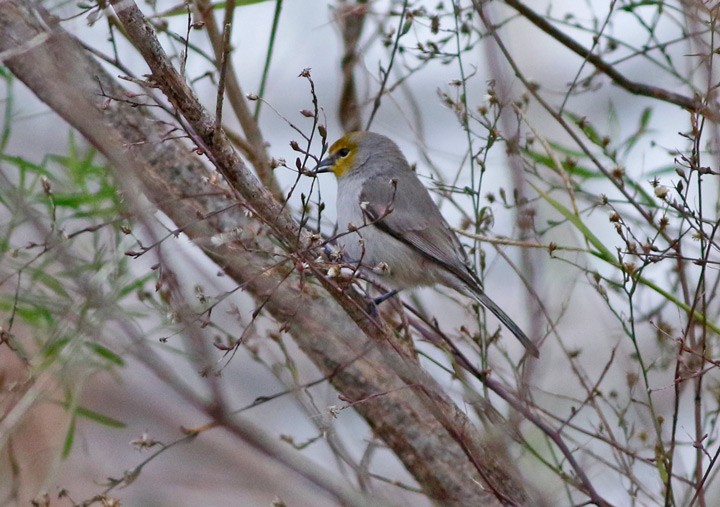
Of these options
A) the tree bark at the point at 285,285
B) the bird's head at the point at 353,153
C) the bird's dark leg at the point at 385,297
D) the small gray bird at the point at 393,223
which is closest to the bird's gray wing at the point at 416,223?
the small gray bird at the point at 393,223

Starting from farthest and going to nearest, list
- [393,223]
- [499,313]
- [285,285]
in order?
[393,223]
[499,313]
[285,285]

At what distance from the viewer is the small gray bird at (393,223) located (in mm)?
3838

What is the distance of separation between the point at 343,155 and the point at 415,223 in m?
0.55

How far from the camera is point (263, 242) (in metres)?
3.08

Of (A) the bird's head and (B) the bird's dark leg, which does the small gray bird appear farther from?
(B) the bird's dark leg

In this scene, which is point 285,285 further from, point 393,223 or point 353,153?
point 353,153

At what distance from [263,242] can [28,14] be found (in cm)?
101

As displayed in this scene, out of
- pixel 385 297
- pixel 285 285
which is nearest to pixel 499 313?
pixel 385 297

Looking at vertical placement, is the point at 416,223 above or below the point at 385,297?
above

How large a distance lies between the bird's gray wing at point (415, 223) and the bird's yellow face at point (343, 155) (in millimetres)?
212

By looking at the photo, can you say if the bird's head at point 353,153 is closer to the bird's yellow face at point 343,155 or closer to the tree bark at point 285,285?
the bird's yellow face at point 343,155

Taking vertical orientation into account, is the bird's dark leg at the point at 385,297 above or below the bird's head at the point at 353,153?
below

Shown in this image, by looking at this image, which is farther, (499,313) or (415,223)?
(415,223)

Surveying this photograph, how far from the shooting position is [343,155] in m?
4.37
